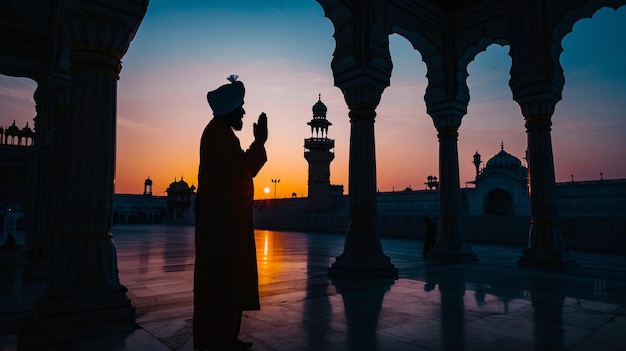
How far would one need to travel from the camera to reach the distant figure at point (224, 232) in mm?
2307

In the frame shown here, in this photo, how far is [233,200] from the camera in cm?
241

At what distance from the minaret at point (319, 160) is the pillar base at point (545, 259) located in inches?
1110

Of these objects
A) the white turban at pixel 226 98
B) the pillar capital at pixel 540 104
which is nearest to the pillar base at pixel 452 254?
the pillar capital at pixel 540 104

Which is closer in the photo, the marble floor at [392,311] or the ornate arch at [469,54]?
the marble floor at [392,311]

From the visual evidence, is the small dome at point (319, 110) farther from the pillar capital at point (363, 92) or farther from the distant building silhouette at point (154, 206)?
the pillar capital at point (363, 92)

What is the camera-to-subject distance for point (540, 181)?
807cm

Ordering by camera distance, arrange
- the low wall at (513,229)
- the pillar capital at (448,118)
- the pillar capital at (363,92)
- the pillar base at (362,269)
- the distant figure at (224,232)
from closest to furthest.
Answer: the distant figure at (224,232), the pillar base at (362,269), the pillar capital at (363,92), the pillar capital at (448,118), the low wall at (513,229)

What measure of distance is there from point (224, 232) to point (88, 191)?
227 centimetres

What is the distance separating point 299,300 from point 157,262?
15.7 ft

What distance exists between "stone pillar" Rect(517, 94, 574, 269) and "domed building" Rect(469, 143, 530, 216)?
2270cm

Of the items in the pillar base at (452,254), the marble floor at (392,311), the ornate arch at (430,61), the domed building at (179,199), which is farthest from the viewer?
the domed building at (179,199)

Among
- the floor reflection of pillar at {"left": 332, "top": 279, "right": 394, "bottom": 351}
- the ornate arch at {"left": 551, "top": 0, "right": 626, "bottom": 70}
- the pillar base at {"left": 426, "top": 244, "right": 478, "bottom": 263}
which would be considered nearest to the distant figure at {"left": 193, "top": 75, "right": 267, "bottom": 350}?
the floor reflection of pillar at {"left": 332, "top": 279, "right": 394, "bottom": 351}

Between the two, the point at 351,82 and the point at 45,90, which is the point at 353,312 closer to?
the point at 351,82

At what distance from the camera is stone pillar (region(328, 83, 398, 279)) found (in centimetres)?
621
